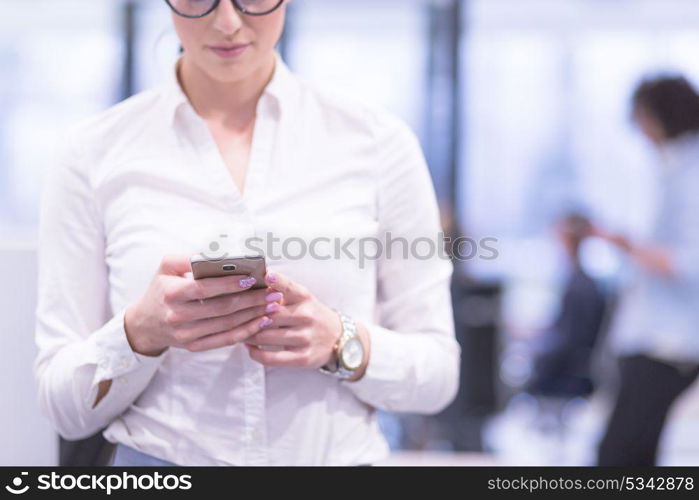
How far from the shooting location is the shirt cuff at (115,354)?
1.13 m

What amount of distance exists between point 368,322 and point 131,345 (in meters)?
0.33

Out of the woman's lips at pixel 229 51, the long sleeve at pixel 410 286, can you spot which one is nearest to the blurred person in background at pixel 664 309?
the long sleeve at pixel 410 286

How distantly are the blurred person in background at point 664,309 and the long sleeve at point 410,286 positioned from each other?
1479mm

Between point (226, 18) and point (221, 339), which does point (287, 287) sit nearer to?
point (221, 339)

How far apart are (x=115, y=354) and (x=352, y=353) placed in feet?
1.01

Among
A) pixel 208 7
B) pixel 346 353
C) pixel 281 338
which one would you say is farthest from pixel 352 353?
pixel 208 7

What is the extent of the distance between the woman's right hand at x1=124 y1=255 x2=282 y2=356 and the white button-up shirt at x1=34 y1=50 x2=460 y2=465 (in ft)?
0.24

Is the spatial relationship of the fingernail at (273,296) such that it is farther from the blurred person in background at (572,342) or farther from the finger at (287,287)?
the blurred person in background at (572,342)

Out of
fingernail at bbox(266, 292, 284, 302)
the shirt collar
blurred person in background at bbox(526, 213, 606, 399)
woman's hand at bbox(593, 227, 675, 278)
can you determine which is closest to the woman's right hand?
fingernail at bbox(266, 292, 284, 302)

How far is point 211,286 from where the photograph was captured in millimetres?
1028

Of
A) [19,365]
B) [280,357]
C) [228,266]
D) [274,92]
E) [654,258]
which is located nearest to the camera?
[228,266]

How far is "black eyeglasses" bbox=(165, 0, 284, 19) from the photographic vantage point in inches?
46.3

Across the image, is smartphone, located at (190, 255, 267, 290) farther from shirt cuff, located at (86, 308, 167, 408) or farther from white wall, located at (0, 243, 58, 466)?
white wall, located at (0, 243, 58, 466)

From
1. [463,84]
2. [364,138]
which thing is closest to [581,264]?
[463,84]
